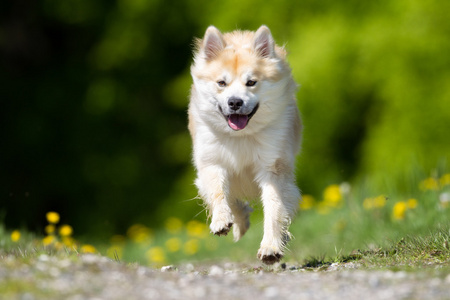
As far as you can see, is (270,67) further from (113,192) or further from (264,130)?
(113,192)

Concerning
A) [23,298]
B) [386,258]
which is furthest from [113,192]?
[23,298]

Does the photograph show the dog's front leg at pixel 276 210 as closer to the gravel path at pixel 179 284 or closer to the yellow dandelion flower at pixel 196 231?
the gravel path at pixel 179 284

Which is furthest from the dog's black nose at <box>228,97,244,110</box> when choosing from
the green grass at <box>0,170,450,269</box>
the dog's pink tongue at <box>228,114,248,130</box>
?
the green grass at <box>0,170,450,269</box>

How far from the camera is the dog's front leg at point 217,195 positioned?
4.41 metres

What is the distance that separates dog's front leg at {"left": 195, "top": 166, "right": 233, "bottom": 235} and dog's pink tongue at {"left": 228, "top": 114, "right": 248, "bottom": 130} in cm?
37

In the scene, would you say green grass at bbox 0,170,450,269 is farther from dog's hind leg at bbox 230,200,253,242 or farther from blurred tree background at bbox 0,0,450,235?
blurred tree background at bbox 0,0,450,235

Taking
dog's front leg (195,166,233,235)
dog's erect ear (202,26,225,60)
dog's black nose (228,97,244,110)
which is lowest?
dog's front leg (195,166,233,235)

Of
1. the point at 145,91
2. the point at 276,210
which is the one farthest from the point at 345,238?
the point at 145,91

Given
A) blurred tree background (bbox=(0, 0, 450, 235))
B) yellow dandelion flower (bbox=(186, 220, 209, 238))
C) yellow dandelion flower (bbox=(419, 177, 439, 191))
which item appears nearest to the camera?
yellow dandelion flower (bbox=(419, 177, 439, 191))

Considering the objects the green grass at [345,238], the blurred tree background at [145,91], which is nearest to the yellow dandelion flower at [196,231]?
the green grass at [345,238]

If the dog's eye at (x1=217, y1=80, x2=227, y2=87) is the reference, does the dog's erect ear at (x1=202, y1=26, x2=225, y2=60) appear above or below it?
above

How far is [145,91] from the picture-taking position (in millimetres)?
11250

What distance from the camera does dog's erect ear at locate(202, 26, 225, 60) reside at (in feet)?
15.9

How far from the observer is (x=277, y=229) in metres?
4.48
